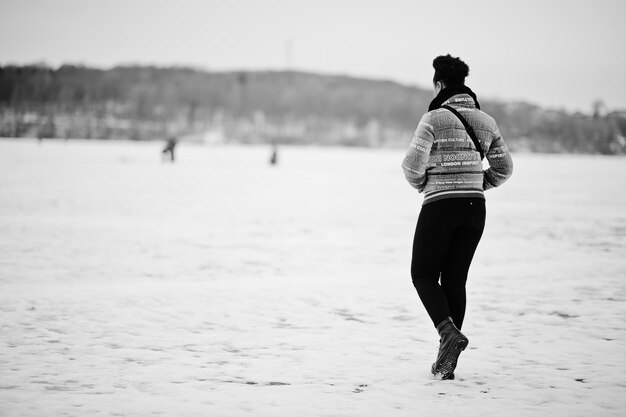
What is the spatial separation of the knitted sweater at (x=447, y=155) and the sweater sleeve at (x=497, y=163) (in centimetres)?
14

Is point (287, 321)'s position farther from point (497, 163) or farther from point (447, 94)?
point (447, 94)

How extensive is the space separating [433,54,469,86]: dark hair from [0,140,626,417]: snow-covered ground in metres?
1.66

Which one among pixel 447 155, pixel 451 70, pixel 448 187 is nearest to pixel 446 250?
pixel 448 187

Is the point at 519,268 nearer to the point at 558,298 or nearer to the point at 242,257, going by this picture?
the point at 558,298

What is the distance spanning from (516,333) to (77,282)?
4174 mm

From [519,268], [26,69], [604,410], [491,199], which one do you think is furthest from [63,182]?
[26,69]

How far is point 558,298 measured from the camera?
6.16 meters

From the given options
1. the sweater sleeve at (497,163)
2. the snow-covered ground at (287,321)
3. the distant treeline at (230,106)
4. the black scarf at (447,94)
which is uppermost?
the distant treeline at (230,106)

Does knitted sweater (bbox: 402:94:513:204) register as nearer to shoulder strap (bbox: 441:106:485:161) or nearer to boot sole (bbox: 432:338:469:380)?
shoulder strap (bbox: 441:106:485:161)

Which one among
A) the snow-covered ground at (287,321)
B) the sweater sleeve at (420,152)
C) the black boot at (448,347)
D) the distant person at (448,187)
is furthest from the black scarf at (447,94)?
the snow-covered ground at (287,321)

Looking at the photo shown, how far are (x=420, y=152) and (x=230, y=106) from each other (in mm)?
148295

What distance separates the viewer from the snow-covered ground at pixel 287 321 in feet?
11.1

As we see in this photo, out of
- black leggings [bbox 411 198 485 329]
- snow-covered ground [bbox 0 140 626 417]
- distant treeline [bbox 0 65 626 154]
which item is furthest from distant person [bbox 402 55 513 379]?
distant treeline [bbox 0 65 626 154]

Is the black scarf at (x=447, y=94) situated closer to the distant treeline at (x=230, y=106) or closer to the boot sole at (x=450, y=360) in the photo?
the boot sole at (x=450, y=360)
